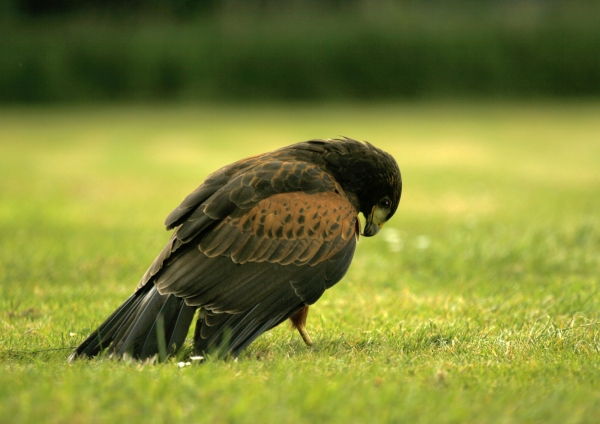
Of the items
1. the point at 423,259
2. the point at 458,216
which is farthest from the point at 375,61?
the point at 423,259

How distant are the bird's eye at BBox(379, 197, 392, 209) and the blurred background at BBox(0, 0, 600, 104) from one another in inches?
823

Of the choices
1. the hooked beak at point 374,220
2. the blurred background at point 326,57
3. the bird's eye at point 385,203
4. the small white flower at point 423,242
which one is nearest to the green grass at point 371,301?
the small white flower at point 423,242

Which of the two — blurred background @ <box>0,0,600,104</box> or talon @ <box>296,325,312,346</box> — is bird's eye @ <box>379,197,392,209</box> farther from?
blurred background @ <box>0,0,600,104</box>

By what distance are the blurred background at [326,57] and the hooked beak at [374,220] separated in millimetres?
20839

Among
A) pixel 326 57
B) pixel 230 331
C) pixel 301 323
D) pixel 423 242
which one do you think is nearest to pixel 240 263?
pixel 230 331

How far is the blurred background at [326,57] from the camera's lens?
996 inches

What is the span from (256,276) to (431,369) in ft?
3.22

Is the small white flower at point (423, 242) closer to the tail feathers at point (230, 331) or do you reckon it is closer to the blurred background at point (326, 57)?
the tail feathers at point (230, 331)

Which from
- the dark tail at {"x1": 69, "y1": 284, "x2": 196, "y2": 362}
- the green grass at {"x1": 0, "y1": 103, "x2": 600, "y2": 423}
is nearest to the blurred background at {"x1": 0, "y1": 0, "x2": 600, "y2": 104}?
the green grass at {"x1": 0, "y1": 103, "x2": 600, "y2": 423}

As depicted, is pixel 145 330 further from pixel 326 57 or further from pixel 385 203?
pixel 326 57

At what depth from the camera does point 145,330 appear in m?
3.97

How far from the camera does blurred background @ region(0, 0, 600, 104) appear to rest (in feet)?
83.0

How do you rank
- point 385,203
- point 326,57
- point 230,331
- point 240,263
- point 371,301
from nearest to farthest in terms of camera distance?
point 230,331 → point 240,263 → point 385,203 → point 371,301 → point 326,57

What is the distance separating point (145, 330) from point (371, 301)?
1.98m
